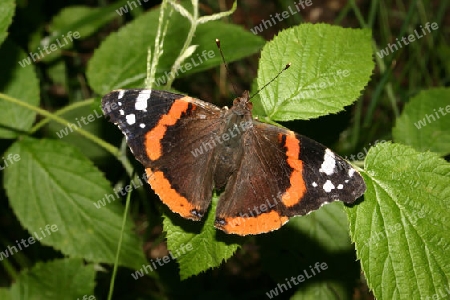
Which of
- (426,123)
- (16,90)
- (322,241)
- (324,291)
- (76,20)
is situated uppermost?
(76,20)

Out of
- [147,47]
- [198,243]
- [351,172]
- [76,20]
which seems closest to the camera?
[351,172]

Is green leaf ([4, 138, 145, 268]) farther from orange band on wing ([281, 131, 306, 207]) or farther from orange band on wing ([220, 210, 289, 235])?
orange band on wing ([281, 131, 306, 207])

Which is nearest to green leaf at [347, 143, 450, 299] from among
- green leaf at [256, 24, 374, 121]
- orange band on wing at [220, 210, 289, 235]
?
orange band on wing at [220, 210, 289, 235]

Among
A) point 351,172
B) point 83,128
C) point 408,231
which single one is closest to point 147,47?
point 83,128

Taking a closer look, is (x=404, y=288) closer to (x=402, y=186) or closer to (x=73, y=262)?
(x=402, y=186)

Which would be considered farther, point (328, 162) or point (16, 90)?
point (16, 90)

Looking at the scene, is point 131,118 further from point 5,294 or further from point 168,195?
point 5,294

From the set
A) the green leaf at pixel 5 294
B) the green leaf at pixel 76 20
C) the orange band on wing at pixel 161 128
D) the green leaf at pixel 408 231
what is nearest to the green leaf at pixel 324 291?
the green leaf at pixel 408 231

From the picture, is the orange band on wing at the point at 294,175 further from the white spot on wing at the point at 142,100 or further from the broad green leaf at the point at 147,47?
the broad green leaf at the point at 147,47
